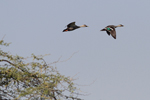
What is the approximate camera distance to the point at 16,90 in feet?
25.1

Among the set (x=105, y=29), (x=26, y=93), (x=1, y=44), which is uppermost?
(x=105, y=29)

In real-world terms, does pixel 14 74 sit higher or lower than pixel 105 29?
lower

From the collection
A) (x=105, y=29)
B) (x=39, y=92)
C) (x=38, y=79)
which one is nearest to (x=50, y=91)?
(x=39, y=92)

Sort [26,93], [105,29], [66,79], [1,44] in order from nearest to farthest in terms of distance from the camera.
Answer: [26,93], [66,79], [1,44], [105,29]

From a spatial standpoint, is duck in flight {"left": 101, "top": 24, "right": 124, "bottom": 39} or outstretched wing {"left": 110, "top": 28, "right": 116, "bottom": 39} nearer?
outstretched wing {"left": 110, "top": 28, "right": 116, "bottom": 39}

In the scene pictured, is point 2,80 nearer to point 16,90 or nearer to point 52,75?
point 16,90

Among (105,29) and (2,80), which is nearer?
(2,80)

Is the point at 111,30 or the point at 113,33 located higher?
the point at 111,30

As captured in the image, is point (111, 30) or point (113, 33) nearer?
point (113, 33)

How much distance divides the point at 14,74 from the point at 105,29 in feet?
20.9

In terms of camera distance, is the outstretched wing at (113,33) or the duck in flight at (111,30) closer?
the outstretched wing at (113,33)

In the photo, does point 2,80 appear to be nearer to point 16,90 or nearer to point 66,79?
point 16,90

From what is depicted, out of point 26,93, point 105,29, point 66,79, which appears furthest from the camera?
point 105,29

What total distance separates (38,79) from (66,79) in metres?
0.69
